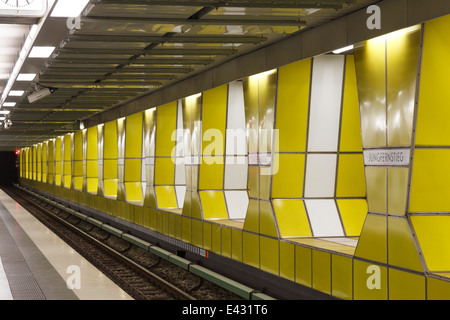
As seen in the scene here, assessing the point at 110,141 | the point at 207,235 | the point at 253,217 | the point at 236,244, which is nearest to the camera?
the point at 253,217

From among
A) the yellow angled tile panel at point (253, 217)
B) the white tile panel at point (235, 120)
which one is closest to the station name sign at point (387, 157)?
the yellow angled tile panel at point (253, 217)

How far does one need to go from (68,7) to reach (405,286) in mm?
6480

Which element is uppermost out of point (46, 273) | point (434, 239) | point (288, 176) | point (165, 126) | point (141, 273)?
point (165, 126)

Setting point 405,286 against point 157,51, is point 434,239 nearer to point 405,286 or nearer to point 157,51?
point 405,286

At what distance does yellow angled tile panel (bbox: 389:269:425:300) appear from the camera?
6941mm

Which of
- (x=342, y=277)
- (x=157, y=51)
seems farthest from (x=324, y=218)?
(x=157, y=51)

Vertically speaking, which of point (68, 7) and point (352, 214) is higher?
point (68, 7)

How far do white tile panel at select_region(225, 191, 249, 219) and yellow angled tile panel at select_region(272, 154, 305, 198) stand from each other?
12.5 ft

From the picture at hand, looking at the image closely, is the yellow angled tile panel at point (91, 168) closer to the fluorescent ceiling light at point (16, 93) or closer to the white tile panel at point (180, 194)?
the fluorescent ceiling light at point (16, 93)

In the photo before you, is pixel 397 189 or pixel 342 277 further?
pixel 342 277

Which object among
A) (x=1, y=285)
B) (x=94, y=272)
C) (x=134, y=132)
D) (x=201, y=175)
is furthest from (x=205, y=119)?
(x=134, y=132)

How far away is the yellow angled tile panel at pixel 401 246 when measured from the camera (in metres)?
7.17

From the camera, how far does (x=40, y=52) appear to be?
43.9ft

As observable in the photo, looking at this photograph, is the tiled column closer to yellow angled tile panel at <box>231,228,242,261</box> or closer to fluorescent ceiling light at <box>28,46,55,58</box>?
yellow angled tile panel at <box>231,228,242,261</box>
